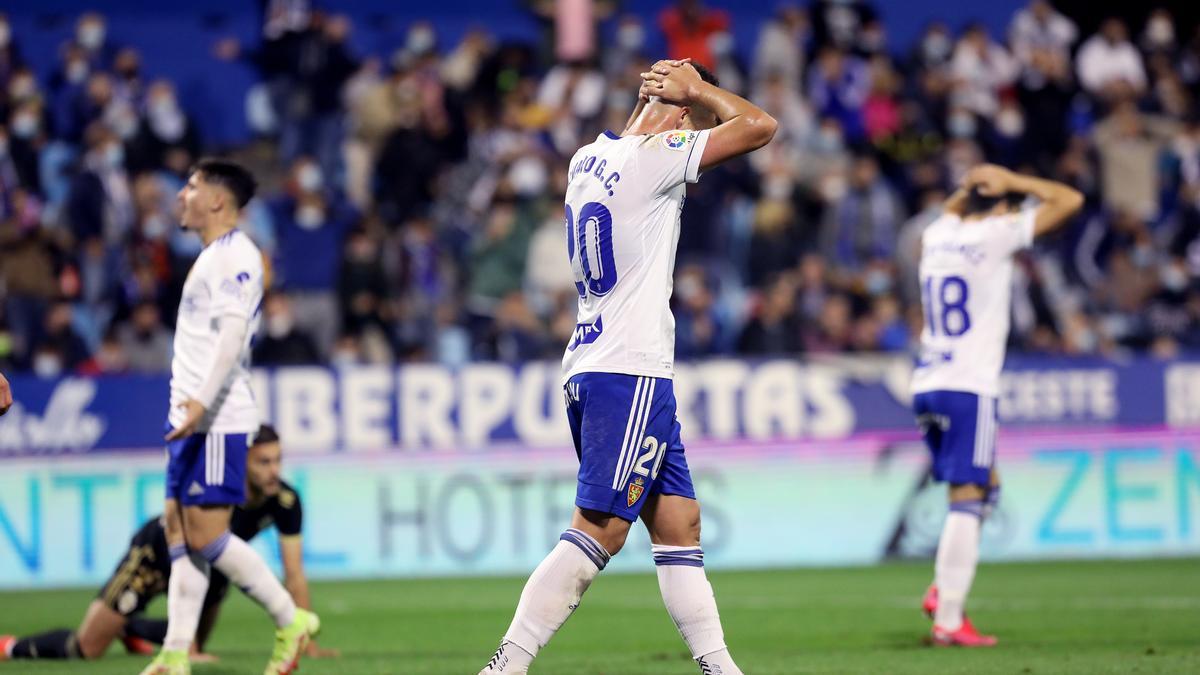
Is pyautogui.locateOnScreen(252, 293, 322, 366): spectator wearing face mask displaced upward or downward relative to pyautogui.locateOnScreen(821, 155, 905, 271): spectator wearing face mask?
downward

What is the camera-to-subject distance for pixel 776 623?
421 inches

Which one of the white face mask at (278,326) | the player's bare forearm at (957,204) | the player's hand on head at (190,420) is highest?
the player's bare forearm at (957,204)

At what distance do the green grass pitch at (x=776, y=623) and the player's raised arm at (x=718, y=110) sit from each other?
9.55ft

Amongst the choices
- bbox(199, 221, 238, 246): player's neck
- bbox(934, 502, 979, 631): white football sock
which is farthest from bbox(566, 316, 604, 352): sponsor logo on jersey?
bbox(934, 502, 979, 631): white football sock

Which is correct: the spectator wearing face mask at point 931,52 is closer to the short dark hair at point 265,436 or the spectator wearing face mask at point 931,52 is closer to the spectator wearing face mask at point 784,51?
the spectator wearing face mask at point 784,51

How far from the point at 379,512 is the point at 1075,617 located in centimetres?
654

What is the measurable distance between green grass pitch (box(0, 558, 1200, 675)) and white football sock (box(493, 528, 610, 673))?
2047mm

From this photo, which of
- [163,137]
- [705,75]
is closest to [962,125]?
[163,137]

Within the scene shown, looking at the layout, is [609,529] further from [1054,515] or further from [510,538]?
[1054,515]

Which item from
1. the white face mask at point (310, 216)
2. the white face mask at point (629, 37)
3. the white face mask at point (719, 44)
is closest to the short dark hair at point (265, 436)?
the white face mask at point (310, 216)

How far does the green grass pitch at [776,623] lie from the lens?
8.47 meters

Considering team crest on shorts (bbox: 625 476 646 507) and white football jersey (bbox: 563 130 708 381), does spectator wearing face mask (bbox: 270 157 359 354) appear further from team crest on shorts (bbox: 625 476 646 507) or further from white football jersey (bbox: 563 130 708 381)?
team crest on shorts (bbox: 625 476 646 507)

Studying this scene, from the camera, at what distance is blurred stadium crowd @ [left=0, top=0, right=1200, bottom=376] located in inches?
656

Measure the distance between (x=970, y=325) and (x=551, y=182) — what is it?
9.33 metres
